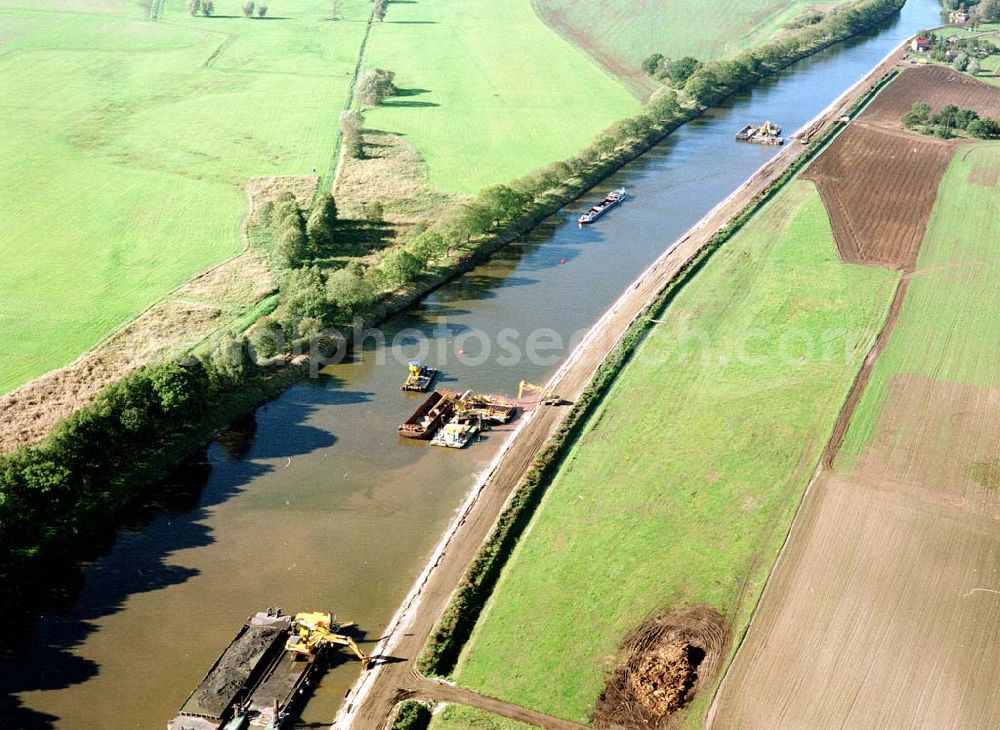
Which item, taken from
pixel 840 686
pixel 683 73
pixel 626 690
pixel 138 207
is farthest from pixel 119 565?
pixel 683 73

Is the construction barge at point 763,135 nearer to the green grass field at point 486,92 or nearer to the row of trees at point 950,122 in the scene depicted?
the green grass field at point 486,92

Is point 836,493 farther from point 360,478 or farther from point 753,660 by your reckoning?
point 360,478

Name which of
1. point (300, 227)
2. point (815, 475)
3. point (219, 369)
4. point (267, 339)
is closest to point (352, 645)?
point (219, 369)

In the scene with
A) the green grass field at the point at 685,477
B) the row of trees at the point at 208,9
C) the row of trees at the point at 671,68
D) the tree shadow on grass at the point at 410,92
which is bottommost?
the green grass field at the point at 685,477

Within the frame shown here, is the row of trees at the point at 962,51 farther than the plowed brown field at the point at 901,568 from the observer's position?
Yes

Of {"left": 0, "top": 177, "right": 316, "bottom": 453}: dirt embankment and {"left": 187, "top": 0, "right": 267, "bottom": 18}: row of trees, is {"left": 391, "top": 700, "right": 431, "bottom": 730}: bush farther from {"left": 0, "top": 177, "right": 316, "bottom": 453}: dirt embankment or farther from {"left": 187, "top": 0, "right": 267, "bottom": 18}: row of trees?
{"left": 187, "top": 0, "right": 267, "bottom": 18}: row of trees

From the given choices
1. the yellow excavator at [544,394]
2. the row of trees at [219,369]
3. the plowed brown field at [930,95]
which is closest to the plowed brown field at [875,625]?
the yellow excavator at [544,394]

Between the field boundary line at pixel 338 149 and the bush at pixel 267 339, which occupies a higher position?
the field boundary line at pixel 338 149
